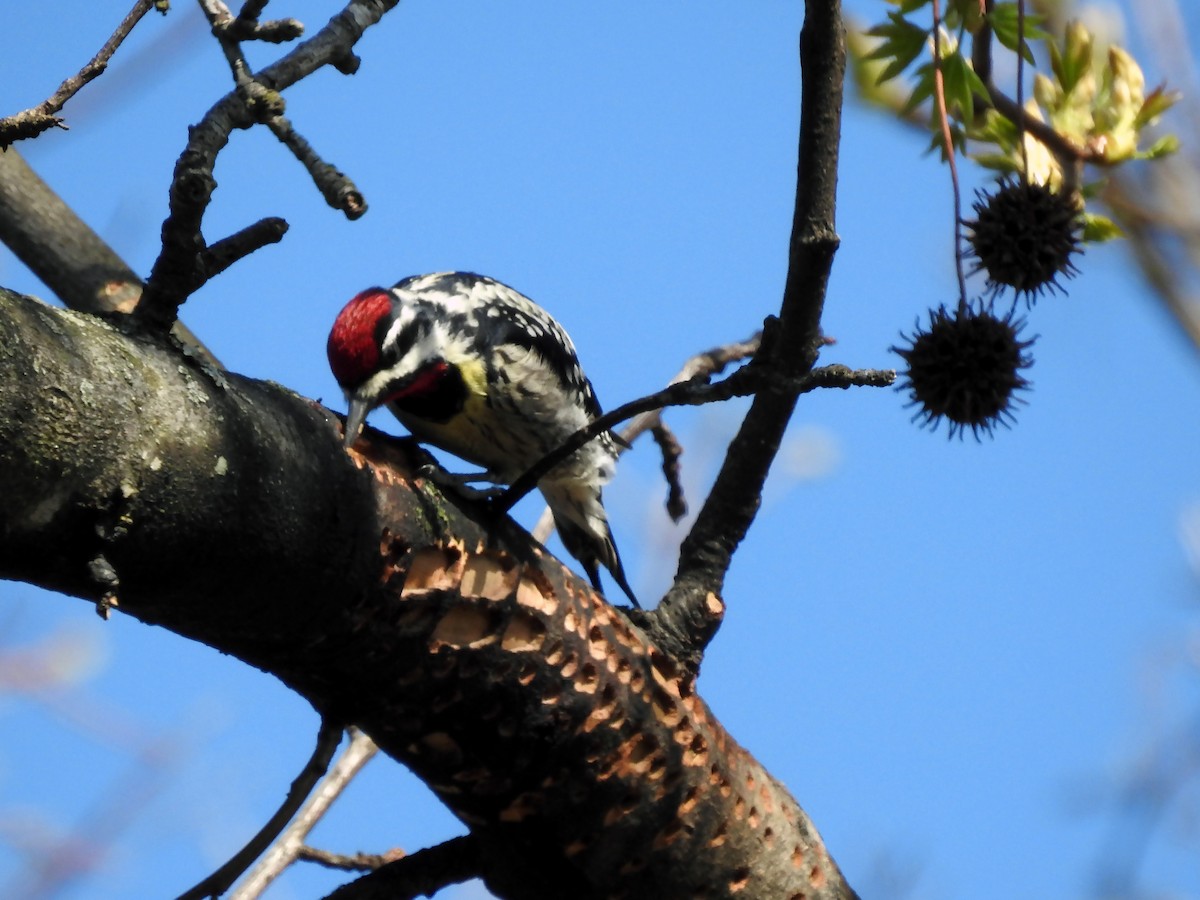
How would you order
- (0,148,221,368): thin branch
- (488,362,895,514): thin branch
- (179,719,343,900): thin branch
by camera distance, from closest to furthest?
1. (488,362,895,514): thin branch
2. (179,719,343,900): thin branch
3. (0,148,221,368): thin branch

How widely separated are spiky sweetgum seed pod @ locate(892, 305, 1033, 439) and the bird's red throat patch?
133 cm

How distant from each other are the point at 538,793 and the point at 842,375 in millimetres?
774

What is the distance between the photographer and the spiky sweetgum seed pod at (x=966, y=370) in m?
2.06

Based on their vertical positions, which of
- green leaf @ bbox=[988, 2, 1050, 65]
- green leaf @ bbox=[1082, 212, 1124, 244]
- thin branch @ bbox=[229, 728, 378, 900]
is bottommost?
thin branch @ bbox=[229, 728, 378, 900]

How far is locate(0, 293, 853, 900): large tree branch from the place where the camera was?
1.36 metres

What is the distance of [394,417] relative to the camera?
3.37 meters

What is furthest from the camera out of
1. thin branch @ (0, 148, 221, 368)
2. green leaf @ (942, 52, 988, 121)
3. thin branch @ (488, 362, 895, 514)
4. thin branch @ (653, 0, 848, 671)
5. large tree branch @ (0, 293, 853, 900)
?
thin branch @ (0, 148, 221, 368)

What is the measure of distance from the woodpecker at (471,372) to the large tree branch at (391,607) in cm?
108

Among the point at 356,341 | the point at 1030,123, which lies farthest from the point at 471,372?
the point at 1030,123

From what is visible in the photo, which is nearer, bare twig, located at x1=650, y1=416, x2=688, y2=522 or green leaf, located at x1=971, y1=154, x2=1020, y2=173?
green leaf, located at x1=971, y1=154, x2=1020, y2=173

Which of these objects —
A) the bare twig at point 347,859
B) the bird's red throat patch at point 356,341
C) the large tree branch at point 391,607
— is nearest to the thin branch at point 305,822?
the bare twig at point 347,859

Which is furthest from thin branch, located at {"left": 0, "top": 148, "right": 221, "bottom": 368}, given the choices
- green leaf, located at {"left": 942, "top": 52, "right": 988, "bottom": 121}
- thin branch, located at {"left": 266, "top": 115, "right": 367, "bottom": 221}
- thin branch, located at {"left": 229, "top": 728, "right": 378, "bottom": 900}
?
green leaf, located at {"left": 942, "top": 52, "right": 988, "bottom": 121}

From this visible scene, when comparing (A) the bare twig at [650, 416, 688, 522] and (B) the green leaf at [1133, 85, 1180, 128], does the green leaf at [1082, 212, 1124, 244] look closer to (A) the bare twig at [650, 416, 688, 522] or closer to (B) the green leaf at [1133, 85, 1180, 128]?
(B) the green leaf at [1133, 85, 1180, 128]

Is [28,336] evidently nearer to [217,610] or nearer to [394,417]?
[217,610]
